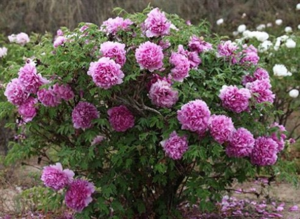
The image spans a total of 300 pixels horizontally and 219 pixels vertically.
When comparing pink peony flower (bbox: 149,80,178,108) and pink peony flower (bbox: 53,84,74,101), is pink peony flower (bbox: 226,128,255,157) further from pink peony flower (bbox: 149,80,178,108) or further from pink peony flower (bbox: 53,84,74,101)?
pink peony flower (bbox: 53,84,74,101)

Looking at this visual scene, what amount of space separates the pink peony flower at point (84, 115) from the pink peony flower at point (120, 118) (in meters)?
0.08

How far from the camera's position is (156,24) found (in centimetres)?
271

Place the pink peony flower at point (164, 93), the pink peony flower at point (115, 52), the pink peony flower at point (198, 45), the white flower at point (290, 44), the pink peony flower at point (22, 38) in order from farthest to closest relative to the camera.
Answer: the white flower at point (290, 44) < the pink peony flower at point (22, 38) < the pink peony flower at point (198, 45) < the pink peony flower at point (164, 93) < the pink peony flower at point (115, 52)

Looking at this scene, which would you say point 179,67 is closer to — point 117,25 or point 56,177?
point 117,25

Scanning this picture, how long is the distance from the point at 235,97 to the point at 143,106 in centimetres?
46

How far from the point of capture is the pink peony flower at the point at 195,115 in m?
2.65

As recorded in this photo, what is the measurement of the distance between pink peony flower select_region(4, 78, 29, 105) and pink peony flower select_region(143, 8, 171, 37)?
727 millimetres

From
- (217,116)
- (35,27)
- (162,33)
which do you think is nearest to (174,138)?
(217,116)

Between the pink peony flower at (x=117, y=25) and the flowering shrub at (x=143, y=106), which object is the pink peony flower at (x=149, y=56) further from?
the pink peony flower at (x=117, y=25)

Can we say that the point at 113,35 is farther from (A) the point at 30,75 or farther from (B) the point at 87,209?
(B) the point at 87,209

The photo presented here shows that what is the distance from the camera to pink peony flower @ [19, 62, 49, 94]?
2.87 meters

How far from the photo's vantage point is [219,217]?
12.5 ft

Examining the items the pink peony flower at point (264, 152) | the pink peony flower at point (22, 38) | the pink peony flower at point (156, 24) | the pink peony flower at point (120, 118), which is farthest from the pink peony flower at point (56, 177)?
the pink peony flower at point (22, 38)

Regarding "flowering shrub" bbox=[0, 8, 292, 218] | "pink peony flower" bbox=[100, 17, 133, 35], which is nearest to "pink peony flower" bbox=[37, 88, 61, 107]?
"flowering shrub" bbox=[0, 8, 292, 218]
